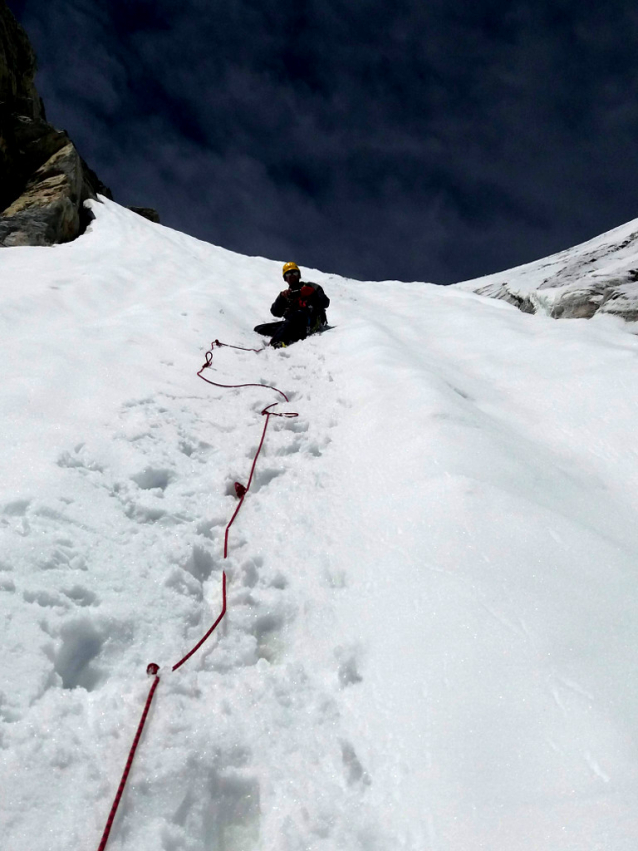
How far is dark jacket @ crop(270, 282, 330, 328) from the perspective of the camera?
579 cm

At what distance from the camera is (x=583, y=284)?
6250mm

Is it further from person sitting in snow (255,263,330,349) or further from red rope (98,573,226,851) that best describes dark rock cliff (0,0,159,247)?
red rope (98,573,226,851)

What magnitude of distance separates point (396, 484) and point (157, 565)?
1.13m

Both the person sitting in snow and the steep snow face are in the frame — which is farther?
the steep snow face

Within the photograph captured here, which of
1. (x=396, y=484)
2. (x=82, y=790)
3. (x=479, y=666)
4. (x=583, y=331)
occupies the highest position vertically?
(x=583, y=331)

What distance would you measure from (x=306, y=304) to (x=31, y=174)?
7.50 meters

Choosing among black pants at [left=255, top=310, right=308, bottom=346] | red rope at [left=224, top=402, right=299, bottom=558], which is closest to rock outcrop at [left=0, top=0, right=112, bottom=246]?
black pants at [left=255, top=310, right=308, bottom=346]

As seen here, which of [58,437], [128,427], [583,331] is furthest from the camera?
[583,331]

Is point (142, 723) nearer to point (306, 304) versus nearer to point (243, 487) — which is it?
point (243, 487)

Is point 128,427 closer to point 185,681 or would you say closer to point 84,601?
point 84,601

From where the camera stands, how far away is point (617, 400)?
312 centimetres

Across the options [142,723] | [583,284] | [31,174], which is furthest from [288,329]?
[31,174]

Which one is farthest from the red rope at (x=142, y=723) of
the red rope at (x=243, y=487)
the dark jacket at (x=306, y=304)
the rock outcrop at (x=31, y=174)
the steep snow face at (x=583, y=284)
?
the rock outcrop at (x=31, y=174)

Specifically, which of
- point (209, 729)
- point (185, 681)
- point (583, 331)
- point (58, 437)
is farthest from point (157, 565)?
point (583, 331)
